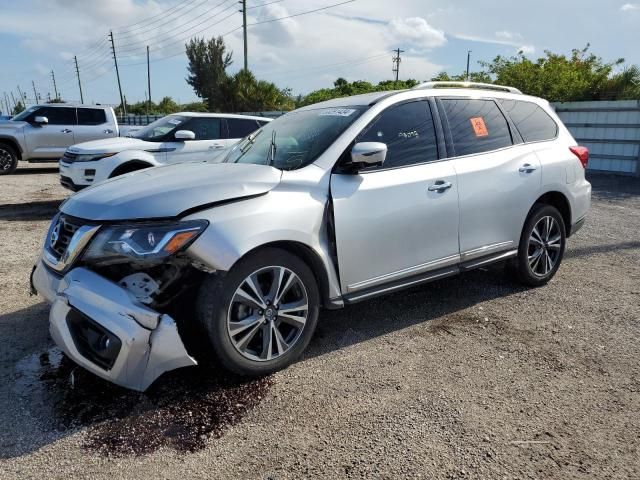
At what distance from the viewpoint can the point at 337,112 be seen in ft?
12.5

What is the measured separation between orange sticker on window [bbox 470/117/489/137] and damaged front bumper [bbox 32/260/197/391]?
2935 mm

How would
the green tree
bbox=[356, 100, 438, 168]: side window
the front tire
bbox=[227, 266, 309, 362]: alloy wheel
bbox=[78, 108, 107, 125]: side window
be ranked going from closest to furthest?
bbox=[227, 266, 309, 362]: alloy wheel
bbox=[356, 100, 438, 168]: side window
the front tire
bbox=[78, 108, 107, 125]: side window
the green tree

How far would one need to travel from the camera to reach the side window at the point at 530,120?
14.9ft

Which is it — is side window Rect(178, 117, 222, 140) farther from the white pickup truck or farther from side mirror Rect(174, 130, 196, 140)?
the white pickup truck

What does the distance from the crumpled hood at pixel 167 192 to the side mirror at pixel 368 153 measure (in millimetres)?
501

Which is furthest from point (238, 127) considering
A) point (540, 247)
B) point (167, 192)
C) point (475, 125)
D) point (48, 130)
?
point (48, 130)

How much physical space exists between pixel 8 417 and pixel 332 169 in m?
2.34

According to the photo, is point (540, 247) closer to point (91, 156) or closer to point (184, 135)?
point (184, 135)

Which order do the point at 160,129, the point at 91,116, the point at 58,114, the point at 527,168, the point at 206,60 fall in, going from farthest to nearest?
the point at 206,60 < the point at 91,116 < the point at 58,114 < the point at 160,129 < the point at 527,168

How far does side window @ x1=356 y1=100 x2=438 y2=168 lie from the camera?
3602 mm

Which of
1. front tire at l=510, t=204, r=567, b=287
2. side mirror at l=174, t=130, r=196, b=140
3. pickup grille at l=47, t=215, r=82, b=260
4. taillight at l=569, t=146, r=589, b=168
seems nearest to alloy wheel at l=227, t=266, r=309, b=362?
pickup grille at l=47, t=215, r=82, b=260

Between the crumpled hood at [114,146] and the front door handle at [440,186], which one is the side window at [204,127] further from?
the front door handle at [440,186]

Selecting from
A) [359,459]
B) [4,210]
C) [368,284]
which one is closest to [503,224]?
[368,284]

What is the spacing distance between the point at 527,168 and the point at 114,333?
3566 millimetres
